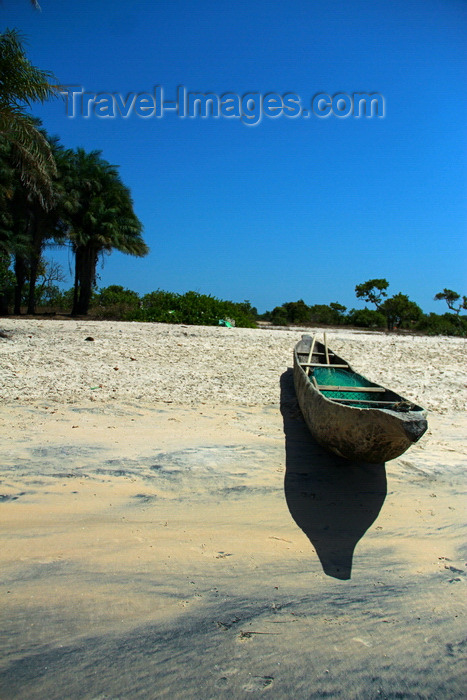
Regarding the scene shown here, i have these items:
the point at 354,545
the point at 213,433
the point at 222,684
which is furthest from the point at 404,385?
the point at 222,684

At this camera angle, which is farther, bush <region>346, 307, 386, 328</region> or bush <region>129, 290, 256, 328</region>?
bush <region>346, 307, 386, 328</region>

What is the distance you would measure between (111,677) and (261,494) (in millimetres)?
2664

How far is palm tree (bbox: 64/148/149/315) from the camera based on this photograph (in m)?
22.8

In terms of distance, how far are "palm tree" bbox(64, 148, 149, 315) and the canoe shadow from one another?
1950 cm

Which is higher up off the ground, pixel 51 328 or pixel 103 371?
pixel 51 328

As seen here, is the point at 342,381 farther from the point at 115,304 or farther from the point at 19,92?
the point at 115,304

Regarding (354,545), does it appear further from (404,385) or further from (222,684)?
(404,385)

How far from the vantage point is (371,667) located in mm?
2943

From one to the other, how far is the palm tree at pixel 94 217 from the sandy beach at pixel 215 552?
1621 centimetres

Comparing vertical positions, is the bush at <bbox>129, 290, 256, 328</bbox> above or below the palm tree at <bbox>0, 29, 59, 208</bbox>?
below

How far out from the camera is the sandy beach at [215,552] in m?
2.88

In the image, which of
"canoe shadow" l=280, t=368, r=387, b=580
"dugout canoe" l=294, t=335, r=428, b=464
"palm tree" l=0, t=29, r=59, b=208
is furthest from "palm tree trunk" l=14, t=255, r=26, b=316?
"canoe shadow" l=280, t=368, r=387, b=580

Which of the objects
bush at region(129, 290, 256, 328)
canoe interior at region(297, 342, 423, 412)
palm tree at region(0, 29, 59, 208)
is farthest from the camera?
bush at region(129, 290, 256, 328)

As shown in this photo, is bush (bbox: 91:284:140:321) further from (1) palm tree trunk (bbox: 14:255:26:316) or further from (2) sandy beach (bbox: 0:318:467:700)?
(2) sandy beach (bbox: 0:318:467:700)
